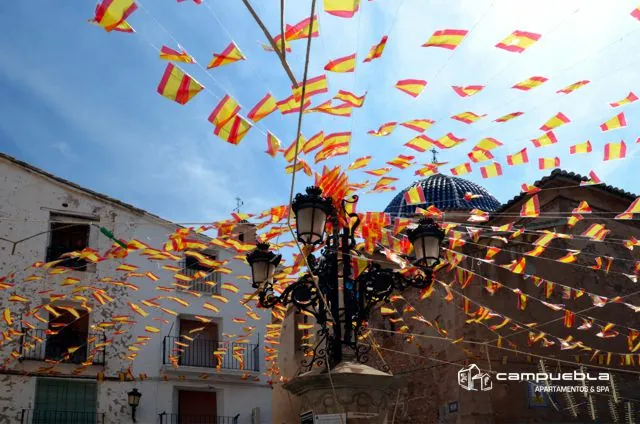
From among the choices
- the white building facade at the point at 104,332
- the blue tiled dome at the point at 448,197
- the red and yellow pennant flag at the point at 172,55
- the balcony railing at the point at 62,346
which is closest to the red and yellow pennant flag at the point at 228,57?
the red and yellow pennant flag at the point at 172,55

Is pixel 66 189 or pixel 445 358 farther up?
pixel 66 189

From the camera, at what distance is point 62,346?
14.0m

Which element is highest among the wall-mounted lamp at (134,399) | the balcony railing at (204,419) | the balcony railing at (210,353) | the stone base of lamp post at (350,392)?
the balcony railing at (210,353)

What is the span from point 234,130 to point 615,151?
4297 millimetres

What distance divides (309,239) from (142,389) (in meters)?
10.0

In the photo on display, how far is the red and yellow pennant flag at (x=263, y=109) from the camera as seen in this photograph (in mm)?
5488

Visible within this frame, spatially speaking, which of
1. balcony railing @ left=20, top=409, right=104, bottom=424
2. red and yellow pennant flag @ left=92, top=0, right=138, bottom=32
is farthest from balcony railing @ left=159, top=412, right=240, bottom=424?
red and yellow pennant flag @ left=92, top=0, right=138, bottom=32

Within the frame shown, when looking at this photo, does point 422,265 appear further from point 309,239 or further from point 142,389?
point 142,389

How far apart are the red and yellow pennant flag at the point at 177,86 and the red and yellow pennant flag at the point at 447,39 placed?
1938mm

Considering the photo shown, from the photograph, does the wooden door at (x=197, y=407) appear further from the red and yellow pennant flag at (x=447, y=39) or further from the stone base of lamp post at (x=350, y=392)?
the red and yellow pennant flag at (x=447, y=39)

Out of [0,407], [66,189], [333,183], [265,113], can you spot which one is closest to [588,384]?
[333,183]

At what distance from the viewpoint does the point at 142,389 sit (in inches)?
558

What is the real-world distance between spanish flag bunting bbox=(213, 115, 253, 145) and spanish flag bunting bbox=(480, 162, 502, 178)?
3.27 meters

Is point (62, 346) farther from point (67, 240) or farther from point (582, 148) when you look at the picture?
point (582, 148)
